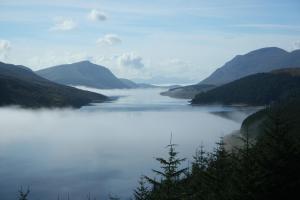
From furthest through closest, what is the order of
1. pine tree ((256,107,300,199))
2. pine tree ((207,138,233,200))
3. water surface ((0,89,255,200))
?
water surface ((0,89,255,200)), pine tree ((207,138,233,200)), pine tree ((256,107,300,199))

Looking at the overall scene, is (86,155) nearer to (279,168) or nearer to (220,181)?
(220,181)

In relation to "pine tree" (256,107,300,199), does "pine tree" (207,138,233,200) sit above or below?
below

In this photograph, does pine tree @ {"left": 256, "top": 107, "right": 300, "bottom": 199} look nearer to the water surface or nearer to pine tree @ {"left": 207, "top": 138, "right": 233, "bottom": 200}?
pine tree @ {"left": 207, "top": 138, "right": 233, "bottom": 200}

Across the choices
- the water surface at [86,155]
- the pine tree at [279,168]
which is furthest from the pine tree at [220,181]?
the water surface at [86,155]

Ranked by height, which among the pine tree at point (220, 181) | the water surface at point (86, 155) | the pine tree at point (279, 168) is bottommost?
the water surface at point (86, 155)

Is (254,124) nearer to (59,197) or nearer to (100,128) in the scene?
(100,128)

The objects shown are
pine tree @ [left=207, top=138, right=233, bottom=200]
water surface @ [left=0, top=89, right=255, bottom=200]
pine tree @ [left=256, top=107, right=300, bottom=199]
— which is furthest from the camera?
water surface @ [left=0, top=89, right=255, bottom=200]

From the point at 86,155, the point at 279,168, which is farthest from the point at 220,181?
the point at 86,155

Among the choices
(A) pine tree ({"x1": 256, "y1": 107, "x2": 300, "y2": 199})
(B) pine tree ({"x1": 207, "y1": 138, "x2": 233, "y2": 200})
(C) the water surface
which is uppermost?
(A) pine tree ({"x1": 256, "y1": 107, "x2": 300, "y2": 199})

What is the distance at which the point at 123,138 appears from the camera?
478 ft

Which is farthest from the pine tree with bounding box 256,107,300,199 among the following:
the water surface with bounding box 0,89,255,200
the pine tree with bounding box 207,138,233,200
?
the water surface with bounding box 0,89,255,200

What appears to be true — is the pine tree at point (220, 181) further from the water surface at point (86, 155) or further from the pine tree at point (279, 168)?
the water surface at point (86, 155)

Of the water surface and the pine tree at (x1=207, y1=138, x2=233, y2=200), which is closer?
the pine tree at (x1=207, y1=138, x2=233, y2=200)

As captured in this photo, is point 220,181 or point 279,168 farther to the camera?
point 220,181
